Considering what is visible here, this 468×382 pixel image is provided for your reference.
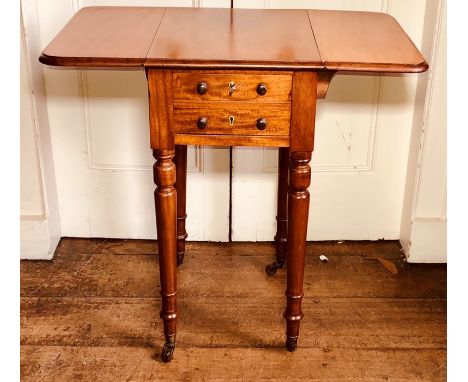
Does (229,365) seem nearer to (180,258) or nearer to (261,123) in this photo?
(180,258)

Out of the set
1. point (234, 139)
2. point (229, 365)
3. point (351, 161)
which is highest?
point (234, 139)

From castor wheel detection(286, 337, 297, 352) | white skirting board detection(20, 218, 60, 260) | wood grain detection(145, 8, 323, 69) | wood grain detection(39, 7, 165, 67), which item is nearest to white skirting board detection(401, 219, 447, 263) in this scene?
castor wheel detection(286, 337, 297, 352)

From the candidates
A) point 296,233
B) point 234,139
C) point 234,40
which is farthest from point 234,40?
point 296,233

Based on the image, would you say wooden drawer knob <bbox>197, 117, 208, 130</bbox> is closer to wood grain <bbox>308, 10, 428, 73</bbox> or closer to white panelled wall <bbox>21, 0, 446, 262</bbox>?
wood grain <bbox>308, 10, 428, 73</bbox>

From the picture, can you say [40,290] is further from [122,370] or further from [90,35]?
[90,35]

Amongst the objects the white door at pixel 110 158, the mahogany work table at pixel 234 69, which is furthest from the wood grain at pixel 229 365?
the white door at pixel 110 158

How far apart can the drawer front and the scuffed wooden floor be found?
74 cm

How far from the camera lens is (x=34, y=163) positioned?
241cm

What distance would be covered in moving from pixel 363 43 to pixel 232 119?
0.41 m

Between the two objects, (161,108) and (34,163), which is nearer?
(161,108)

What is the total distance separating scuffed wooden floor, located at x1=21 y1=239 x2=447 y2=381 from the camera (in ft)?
6.61

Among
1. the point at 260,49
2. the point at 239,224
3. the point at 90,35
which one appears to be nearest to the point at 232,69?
the point at 260,49

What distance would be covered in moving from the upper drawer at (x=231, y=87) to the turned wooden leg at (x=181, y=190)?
0.59 metres

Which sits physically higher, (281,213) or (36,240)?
(281,213)
